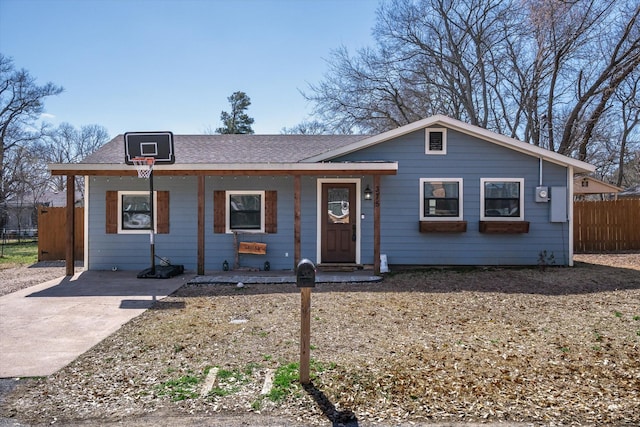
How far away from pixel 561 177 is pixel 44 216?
14523 millimetres

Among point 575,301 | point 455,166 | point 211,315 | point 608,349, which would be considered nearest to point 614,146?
point 455,166

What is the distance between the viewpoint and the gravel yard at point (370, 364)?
3.14 metres

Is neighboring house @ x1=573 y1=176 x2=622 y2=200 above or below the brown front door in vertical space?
above

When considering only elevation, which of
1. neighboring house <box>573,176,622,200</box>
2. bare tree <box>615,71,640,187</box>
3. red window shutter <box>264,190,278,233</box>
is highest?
bare tree <box>615,71,640,187</box>

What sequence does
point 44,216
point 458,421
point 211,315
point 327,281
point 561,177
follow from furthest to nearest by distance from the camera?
1. point 44,216
2. point 561,177
3. point 327,281
4. point 211,315
5. point 458,421

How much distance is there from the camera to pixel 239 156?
1105 cm

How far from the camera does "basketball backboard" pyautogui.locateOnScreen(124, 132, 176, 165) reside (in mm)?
9492

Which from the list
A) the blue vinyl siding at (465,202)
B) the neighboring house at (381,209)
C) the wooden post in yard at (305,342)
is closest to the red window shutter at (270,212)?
the neighboring house at (381,209)

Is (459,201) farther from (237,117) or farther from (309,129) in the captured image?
(237,117)

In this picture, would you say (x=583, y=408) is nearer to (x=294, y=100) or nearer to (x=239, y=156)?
(x=239, y=156)

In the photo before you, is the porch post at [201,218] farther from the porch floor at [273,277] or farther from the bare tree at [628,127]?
the bare tree at [628,127]

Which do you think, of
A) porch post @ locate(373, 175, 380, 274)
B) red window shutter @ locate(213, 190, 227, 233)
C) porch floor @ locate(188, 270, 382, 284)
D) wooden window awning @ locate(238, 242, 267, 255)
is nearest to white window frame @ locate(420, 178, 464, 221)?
porch post @ locate(373, 175, 380, 274)

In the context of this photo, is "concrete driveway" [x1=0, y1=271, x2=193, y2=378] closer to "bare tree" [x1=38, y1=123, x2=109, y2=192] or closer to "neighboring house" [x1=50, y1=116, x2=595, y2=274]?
"neighboring house" [x1=50, y1=116, x2=595, y2=274]

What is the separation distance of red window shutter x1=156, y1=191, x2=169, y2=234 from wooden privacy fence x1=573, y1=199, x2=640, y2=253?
12791 mm
